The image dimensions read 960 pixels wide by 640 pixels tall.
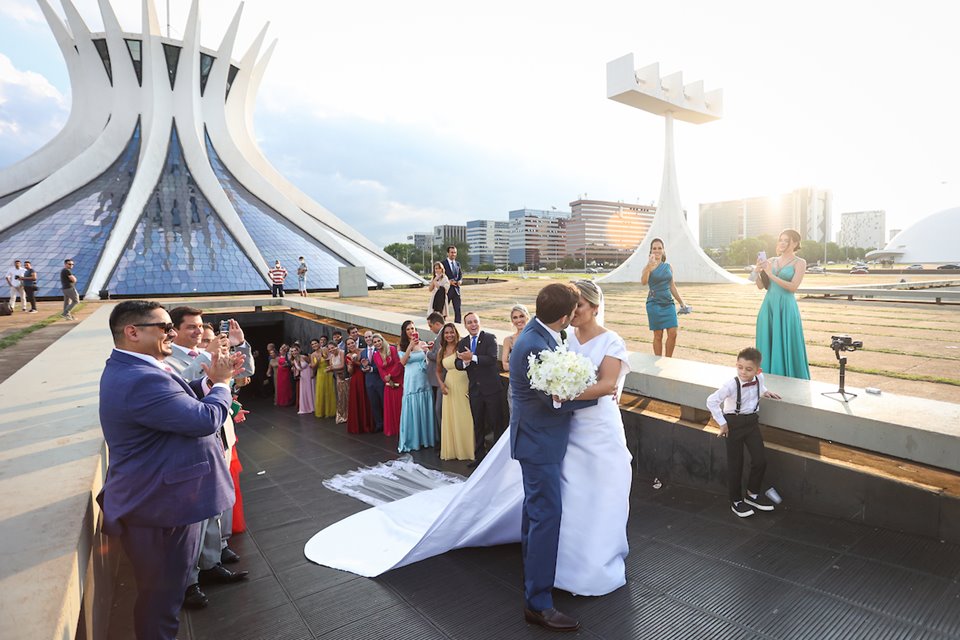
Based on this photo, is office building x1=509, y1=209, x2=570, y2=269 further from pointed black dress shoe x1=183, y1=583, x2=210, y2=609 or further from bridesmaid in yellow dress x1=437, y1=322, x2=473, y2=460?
pointed black dress shoe x1=183, y1=583, x2=210, y2=609

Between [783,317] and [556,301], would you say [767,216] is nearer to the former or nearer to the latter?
[783,317]

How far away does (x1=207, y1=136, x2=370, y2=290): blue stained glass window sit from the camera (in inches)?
1115

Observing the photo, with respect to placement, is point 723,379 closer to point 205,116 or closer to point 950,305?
point 950,305

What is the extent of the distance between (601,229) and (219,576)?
133447 millimetres

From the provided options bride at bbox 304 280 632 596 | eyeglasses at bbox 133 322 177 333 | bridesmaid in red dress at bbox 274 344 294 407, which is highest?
eyeglasses at bbox 133 322 177 333

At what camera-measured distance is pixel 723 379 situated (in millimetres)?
4688

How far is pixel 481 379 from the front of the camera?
6504 millimetres

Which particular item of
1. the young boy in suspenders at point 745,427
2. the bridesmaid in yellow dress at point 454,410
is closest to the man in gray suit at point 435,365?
the bridesmaid in yellow dress at point 454,410

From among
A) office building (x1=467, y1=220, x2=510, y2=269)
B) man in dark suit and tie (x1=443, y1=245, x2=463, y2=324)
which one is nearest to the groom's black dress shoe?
man in dark suit and tie (x1=443, y1=245, x2=463, y2=324)

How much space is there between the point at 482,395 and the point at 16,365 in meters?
6.83

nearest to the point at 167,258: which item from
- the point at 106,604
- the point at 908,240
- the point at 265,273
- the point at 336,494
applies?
the point at 265,273

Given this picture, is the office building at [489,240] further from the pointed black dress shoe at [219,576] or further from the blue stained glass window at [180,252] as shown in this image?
the pointed black dress shoe at [219,576]

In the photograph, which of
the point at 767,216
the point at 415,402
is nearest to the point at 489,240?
the point at 767,216

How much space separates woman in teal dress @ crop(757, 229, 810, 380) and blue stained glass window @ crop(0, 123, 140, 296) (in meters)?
27.7
